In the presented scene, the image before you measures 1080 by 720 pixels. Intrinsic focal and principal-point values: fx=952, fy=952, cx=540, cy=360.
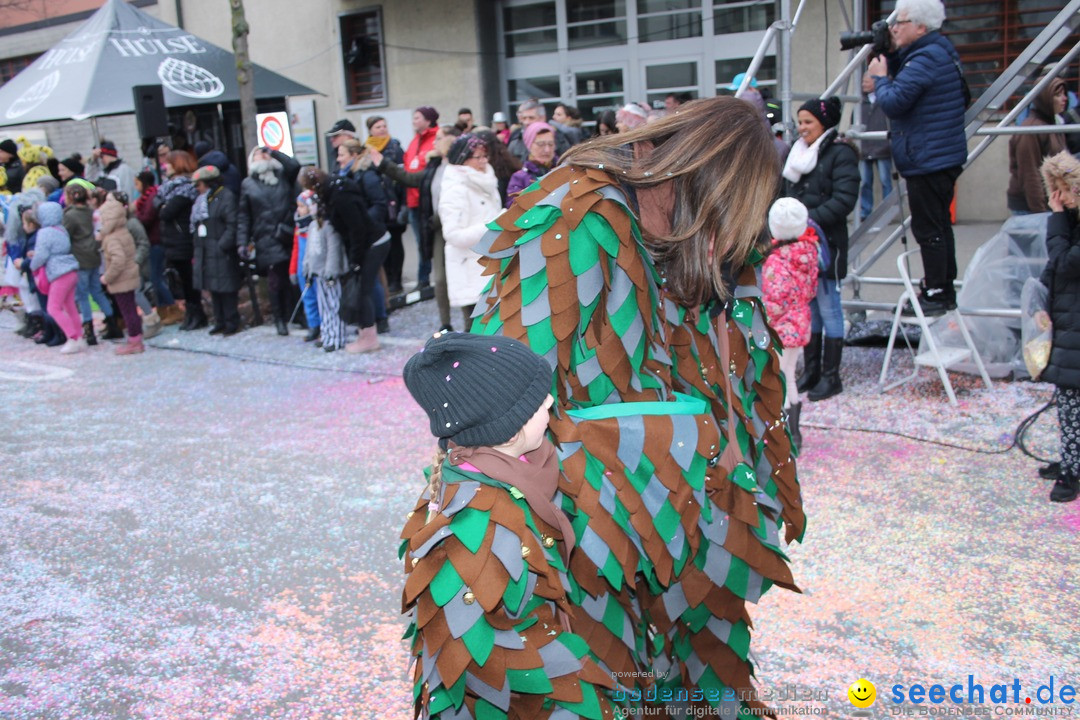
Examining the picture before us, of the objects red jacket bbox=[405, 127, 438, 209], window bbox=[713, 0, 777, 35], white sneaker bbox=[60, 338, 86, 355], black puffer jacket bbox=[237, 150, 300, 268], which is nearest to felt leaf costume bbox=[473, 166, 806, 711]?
black puffer jacket bbox=[237, 150, 300, 268]

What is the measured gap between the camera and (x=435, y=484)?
164 centimetres

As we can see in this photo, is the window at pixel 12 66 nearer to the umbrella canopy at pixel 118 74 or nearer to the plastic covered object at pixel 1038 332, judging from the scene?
the umbrella canopy at pixel 118 74

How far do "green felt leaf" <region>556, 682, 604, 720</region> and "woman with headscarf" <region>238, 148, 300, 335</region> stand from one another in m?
7.97

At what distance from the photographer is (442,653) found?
1468 mm

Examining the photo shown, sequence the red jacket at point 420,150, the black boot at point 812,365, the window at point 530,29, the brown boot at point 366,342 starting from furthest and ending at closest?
1. the window at point 530,29
2. the red jacket at point 420,150
3. the brown boot at point 366,342
4. the black boot at point 812,365

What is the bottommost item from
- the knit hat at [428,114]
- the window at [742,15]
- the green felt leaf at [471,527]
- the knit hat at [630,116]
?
the green felt leaf at [471,527]

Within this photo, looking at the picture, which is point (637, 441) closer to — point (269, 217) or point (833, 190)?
point (833, 190)

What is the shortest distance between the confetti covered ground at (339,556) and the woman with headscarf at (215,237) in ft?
8.49

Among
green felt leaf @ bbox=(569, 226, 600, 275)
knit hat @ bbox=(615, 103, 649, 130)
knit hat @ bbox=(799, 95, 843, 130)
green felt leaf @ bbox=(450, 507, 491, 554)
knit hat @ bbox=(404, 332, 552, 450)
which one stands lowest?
green felt leaf @ bbox=(450, 507, 491, 554)

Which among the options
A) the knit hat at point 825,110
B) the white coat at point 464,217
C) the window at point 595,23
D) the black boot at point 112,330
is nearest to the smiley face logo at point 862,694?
the knit hat at point 825,110

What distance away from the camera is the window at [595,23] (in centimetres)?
1477

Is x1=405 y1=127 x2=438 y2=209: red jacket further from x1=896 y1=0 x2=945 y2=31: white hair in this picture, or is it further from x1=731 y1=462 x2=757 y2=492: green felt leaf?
x1=731 y1=462 x2=757 y2=492: green felt leaf

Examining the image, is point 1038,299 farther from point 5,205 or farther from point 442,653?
point 5,205

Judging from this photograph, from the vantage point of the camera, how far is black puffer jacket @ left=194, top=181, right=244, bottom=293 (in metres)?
9.20
